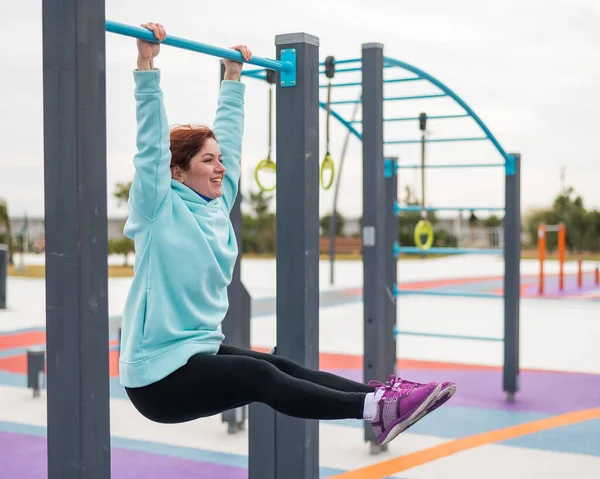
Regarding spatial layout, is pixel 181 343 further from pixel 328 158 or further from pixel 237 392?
pixel 328 158

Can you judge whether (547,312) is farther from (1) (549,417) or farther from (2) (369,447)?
(2) (369,447)

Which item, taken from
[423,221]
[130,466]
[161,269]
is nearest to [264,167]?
[423,221]

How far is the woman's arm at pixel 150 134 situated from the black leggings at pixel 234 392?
1.53 ft

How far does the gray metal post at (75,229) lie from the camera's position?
200 cm

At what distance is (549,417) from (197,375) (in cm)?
331

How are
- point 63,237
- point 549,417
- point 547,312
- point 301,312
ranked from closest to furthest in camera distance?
point 63,237
point 301,312
point 549,417
point 547,312

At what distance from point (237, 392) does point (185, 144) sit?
0.76 m

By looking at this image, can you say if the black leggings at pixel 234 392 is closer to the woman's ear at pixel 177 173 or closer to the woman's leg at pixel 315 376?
the woman's leg at pixel 315 376

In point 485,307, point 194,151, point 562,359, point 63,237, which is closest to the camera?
point 63,237

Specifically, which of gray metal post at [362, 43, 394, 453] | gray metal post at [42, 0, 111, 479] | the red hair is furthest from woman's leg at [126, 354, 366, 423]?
gray metal post at [362, 43, 394, 453]

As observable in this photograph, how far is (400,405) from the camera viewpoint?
2373 millimetres

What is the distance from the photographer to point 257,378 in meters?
2.36

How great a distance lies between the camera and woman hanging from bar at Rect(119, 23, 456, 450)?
233cm

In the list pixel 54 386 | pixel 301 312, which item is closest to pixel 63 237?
pixel 54 386
